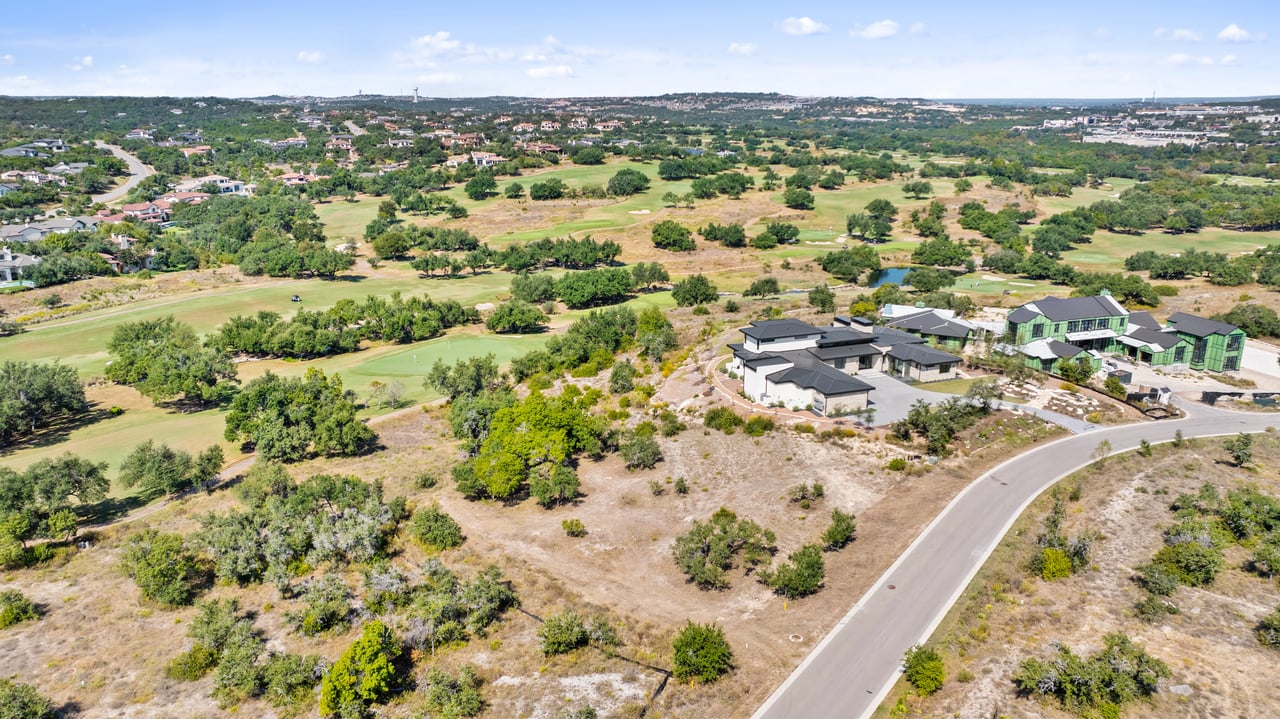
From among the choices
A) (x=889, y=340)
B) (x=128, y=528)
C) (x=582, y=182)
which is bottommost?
(x=128, y=528)

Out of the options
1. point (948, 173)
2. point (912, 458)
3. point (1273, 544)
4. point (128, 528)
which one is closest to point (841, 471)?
point (912, 458)

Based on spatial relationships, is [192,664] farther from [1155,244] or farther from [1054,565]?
[1155,244]

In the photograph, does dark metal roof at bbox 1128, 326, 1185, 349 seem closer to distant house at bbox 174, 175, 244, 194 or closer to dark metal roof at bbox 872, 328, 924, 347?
dark metal roof at bbox 872, 328, 924, 347

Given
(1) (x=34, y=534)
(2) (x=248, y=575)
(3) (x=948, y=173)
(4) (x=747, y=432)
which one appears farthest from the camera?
(3) (x=948, y=173)

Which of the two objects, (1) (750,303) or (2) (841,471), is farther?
(1) (750,303)

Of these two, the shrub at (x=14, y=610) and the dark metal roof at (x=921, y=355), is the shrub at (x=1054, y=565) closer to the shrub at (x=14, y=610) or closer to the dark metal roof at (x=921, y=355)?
the dark metal roof at (x=921, y=355)

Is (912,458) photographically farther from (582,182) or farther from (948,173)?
(948,173)

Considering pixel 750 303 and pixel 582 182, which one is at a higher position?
pixel 582 182

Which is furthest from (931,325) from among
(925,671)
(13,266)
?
(13,266)
